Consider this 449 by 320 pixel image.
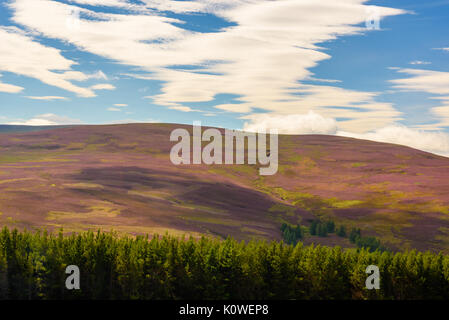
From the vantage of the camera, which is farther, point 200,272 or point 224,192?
point 224,192

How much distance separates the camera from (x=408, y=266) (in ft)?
54.0

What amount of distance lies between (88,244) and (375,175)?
3064 inches

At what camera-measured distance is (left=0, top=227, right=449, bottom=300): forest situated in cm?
1578
